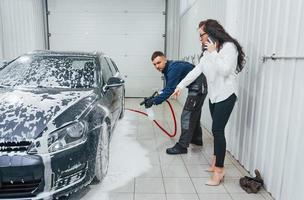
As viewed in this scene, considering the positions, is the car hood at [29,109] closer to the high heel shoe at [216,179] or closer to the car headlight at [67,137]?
the car headlight at [67,137]

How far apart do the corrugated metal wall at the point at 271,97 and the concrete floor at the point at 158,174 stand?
34 cm

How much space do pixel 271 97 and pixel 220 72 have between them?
0.52 meters

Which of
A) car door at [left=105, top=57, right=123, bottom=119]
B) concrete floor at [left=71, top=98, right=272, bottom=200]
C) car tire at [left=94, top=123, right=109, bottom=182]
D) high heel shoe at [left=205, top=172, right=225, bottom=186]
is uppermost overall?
car door at [left=105, top=57, right=123, bottom=119]

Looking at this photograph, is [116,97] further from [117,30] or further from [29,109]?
[117,30]

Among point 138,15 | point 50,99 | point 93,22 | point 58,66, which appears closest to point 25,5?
point 93,22

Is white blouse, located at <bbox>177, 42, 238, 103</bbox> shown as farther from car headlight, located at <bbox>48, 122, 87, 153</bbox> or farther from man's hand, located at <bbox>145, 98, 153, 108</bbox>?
car headlight, located at <bbox>48, 122, 87, 153</bbox>

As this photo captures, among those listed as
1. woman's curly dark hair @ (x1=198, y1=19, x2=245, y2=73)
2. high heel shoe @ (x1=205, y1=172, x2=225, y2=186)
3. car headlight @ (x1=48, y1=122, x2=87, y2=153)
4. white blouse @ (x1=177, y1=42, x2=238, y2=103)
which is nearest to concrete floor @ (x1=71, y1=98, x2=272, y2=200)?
high heel shoe @ (x1=205, y1=172, x2=225, y2=186)

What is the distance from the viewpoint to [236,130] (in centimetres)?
338

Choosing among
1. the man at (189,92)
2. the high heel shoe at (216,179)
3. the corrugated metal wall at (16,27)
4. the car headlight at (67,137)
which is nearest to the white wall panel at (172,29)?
the corrugated metal wall at (16,27)

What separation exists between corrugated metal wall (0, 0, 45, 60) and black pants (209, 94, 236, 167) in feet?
19.8

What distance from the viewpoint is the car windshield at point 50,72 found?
300cm

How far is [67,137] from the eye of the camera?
2.20 metres

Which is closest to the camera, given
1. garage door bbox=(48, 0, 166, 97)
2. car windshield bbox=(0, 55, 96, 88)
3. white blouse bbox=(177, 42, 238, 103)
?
white blouse bbox=(177, 42, 238, 103)

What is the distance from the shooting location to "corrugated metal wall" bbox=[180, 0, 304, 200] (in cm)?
213
